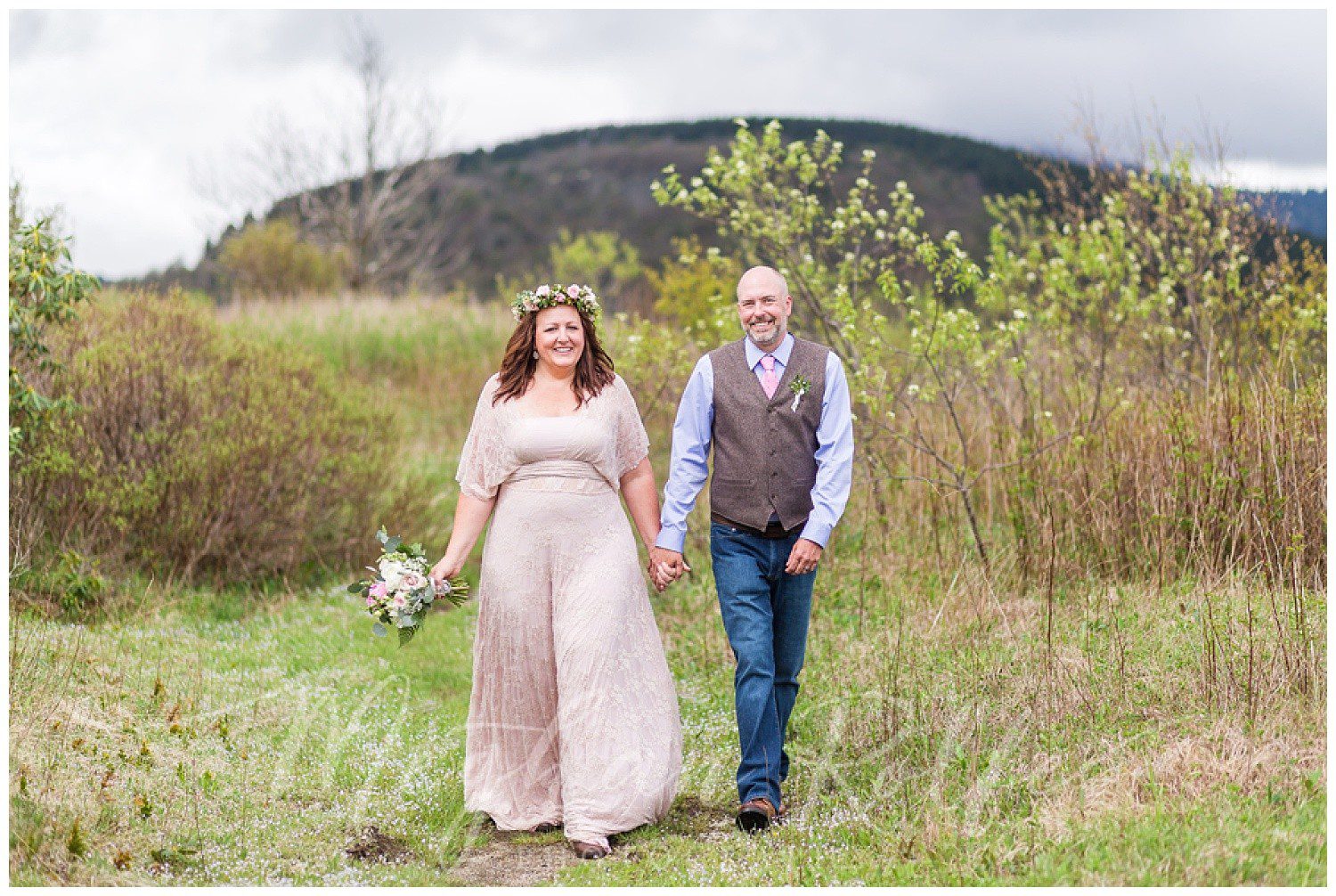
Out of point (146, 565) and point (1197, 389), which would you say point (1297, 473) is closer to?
point (1197, 389)

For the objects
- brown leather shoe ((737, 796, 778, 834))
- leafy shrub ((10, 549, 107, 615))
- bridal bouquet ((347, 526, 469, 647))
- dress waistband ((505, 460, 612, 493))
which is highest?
dress waistband ((505, 460, 612, 493))

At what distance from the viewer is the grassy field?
14.8ft

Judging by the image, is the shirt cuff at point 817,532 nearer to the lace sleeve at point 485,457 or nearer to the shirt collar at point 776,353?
the shirt collar at point 776,353

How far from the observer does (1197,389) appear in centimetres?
1036

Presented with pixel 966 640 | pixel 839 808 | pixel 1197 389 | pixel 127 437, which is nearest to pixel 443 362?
pixel 127 437

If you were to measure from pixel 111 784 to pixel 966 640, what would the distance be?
167 inches

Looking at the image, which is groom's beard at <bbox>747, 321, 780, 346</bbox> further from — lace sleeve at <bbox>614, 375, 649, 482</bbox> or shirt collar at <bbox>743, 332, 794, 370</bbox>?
lace sleeve at <bbox>614, 375, 649, 482</bbox>

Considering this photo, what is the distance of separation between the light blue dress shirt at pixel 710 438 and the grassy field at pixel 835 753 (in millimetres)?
1218

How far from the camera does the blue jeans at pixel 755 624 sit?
16.7 feet

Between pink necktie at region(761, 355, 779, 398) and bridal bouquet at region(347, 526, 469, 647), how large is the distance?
1.58 metres

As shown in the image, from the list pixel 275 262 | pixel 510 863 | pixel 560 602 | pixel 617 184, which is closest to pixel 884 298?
pixel 560 602

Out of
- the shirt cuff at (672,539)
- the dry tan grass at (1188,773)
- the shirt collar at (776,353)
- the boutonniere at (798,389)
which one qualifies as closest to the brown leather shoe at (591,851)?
the shirt cuff at (672,539)

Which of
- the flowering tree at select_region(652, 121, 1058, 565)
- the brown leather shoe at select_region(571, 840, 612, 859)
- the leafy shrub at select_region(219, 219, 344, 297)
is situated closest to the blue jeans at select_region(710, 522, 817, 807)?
the brown leather shoe at select_region(571, 840, 612, 859)

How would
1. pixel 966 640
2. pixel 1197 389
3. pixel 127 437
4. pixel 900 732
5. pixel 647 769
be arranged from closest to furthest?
1. pixel 647 769
2. pixel 900 732
3. pixel 966 640
4. pixel 127 437
5. pixel 1197 389
